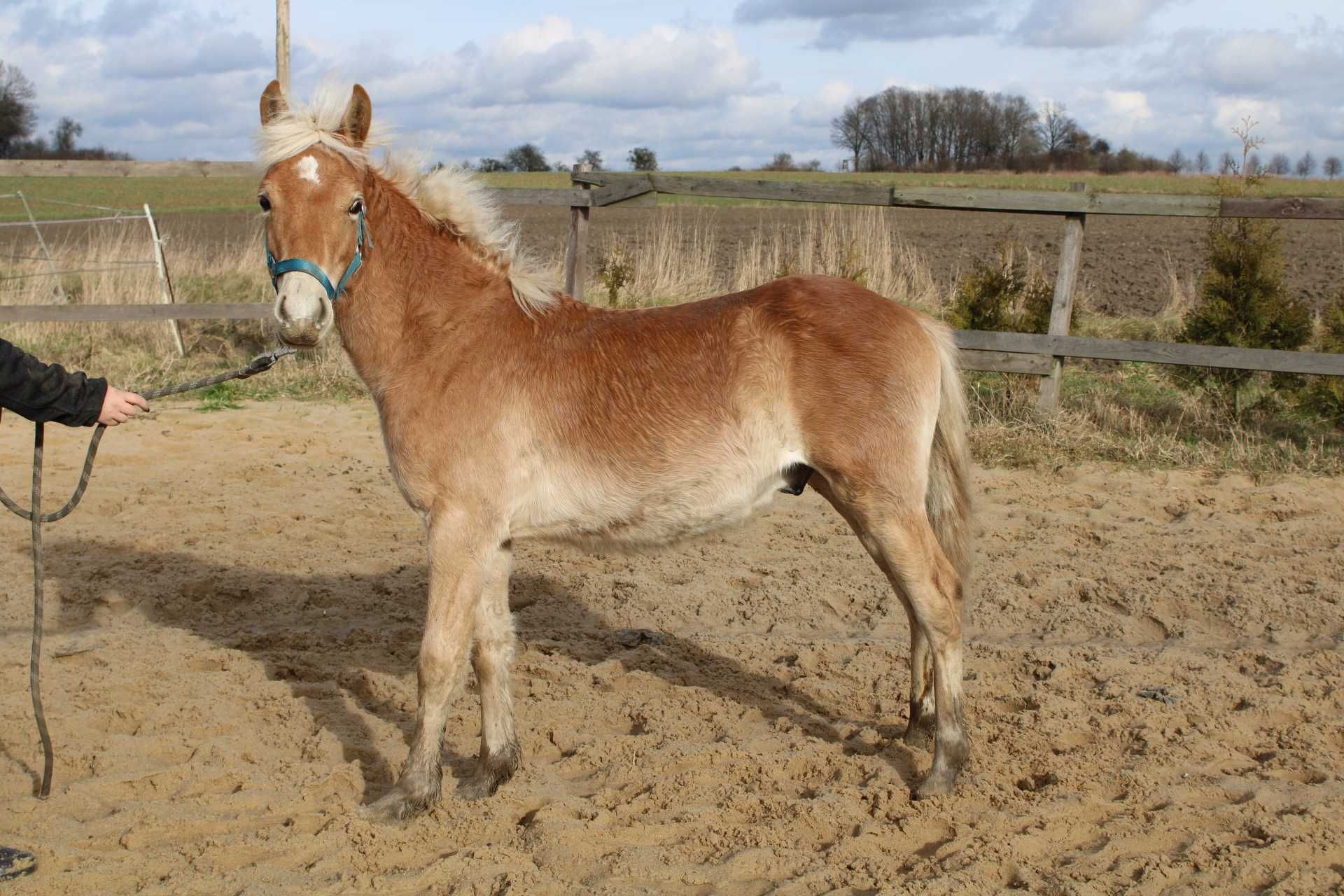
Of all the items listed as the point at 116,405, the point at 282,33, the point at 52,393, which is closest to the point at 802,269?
the point at 282,33

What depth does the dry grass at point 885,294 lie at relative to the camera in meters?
7.85

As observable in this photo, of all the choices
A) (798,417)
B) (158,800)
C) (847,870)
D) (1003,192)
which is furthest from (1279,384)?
(158,800)

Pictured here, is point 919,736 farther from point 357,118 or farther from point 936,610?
point 357,118

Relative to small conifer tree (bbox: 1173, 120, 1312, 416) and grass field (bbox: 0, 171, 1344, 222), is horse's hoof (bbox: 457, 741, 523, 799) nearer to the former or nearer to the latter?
small conifer tree (bbox: 1173, 120, 1312, 416)

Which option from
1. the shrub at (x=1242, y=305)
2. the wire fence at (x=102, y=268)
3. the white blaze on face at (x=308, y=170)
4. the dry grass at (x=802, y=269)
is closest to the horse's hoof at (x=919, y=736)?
the white blaze on face at (x=308, y=170)

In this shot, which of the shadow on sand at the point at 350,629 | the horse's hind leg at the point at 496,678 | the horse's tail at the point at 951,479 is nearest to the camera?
the horse's hind leg at the point at 496,678

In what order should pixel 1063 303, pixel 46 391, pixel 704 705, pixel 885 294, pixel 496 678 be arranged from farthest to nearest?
pixel 885 294, pixel 1063 303, pixel 704 705, pixel 496 678, pixel 46 391

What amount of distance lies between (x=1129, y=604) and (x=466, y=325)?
12.2 feet

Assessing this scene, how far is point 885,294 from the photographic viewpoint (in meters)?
12.2

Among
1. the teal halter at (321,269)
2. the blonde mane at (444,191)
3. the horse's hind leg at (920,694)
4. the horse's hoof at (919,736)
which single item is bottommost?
the horse's hoof at (919,736)

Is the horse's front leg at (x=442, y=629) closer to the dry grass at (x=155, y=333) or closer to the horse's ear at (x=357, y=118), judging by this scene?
the horse's ear at (x=357, y=118)

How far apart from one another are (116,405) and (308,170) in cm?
105

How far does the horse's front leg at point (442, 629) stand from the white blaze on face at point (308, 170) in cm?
121

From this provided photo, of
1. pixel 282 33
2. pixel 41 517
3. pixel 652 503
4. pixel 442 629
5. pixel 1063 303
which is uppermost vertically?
pixel 282 33
